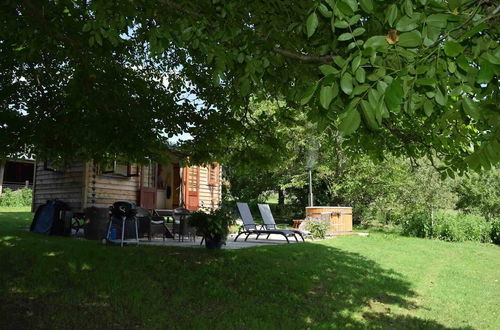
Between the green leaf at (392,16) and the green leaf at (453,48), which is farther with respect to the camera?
the green leaf at (392,16)

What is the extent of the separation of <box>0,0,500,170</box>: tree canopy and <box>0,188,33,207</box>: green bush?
1814cm

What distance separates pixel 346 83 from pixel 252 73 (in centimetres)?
174

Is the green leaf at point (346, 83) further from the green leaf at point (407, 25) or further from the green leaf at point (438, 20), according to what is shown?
the green leaf at point (438, 20)

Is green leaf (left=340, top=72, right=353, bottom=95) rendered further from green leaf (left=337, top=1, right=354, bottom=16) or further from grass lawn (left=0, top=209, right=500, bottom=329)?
grass lawn (left=0, top=209, right=500, bottom=329)

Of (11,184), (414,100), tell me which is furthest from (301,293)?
(11,184)

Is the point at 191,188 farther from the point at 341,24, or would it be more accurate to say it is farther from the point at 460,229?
the point at 341,24

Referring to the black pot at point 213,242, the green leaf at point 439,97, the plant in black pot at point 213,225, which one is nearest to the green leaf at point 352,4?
the green leaf at point 439,97

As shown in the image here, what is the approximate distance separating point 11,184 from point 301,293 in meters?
26.6

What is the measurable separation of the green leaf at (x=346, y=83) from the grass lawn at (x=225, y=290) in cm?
461

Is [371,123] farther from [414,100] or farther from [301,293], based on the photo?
[301,293]

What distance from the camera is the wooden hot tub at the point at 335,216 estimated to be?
643 inches

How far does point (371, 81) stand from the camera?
159 cm

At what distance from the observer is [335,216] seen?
1698 cm

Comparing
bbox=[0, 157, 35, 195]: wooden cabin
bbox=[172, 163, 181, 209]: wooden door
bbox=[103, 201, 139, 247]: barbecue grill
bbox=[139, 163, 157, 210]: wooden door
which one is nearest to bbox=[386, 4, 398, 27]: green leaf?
bbox=[103, 201, 139, 247]: barbecue grill
